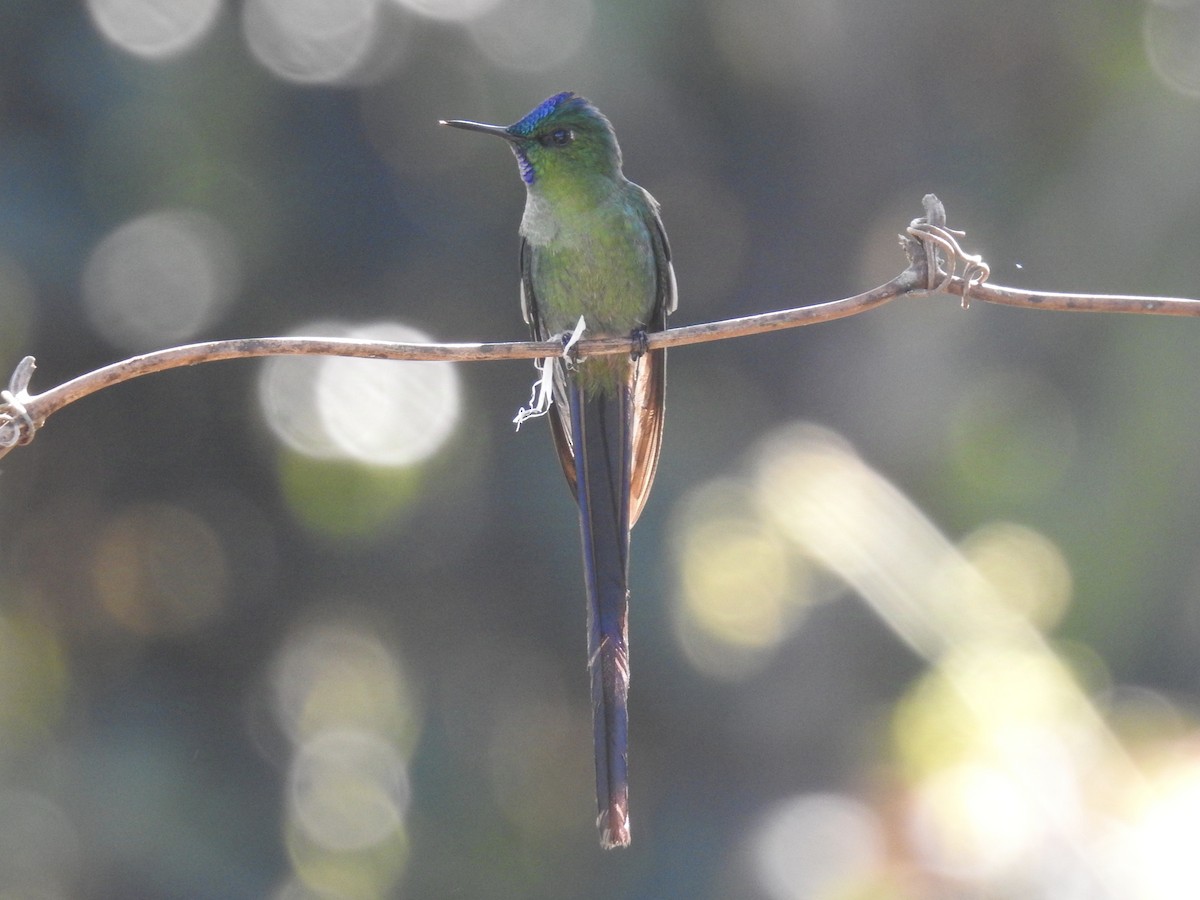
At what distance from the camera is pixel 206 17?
26.4 feet

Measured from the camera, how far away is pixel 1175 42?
30.5 feet

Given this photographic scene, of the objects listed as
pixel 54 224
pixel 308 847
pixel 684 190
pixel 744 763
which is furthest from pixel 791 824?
pixel 54 224

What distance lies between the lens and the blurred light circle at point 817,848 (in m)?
7.43

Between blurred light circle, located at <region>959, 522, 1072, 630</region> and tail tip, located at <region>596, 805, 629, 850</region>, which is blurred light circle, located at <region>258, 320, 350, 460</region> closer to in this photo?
blurred light circle, located at <region>959, 522, 1072, 630</region>

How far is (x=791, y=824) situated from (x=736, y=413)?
2.43 metres

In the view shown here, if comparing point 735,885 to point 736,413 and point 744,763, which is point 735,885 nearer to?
point 744,763

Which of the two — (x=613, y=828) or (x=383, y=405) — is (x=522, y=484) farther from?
(x=613, y=828)

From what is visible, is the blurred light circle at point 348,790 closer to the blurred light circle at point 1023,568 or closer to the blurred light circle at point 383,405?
the blurred light circle at point 383,405

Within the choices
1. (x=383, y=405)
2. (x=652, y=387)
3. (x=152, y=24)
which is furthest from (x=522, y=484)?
(x=652, y=387)

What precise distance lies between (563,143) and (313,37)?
4.69 meters

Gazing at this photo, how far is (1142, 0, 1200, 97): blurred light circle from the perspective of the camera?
920 cm

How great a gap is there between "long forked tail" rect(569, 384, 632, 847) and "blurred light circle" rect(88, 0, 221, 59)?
4.99m

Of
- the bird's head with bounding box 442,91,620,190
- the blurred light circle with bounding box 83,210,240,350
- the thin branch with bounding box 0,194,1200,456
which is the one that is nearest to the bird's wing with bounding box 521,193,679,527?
the bird's head with bounding box 442,91,620,190

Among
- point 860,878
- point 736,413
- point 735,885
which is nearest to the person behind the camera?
point 860,878
